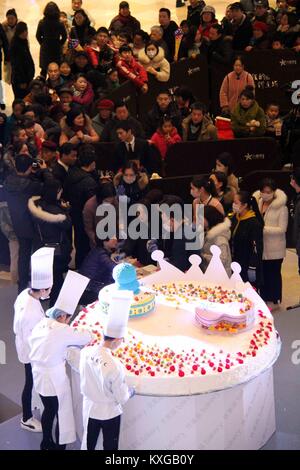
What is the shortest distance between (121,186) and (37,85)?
318 centimetres

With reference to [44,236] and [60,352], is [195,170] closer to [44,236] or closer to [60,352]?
[44,236]

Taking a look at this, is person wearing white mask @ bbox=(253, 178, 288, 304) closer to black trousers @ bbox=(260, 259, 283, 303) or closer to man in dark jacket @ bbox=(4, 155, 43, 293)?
black trousers @ bbox=(260, 259, 283, 303)

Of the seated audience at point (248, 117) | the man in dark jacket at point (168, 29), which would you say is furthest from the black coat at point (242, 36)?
the seated audience at point (248, 117)

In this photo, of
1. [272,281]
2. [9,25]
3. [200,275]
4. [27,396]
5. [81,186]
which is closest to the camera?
[27,396]

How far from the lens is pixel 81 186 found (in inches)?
323

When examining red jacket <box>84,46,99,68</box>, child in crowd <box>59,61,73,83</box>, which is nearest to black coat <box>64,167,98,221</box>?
child in crowd <box>59,61,73,83</box>

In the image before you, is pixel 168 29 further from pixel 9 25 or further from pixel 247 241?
pixel 247 241

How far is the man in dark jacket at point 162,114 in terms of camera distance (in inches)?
388

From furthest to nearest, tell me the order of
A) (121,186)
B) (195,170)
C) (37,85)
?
(37,85)
(195,170)
(121,186)

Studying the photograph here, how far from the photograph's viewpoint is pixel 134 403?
5.50 meters

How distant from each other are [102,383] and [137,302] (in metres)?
1.14

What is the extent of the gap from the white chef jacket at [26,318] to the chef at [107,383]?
2.09 ft

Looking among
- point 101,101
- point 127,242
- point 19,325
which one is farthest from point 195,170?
point 19,325

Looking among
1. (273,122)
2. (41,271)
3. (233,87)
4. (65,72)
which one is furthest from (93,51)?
(41,271)
